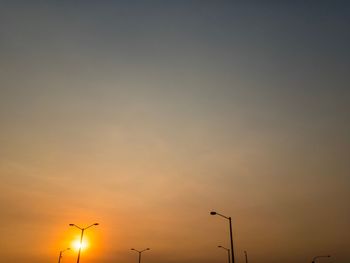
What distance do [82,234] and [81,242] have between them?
6.02ft

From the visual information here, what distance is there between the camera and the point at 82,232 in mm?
56875

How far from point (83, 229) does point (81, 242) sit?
252 cm

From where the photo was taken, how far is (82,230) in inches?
2240

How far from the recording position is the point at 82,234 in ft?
186

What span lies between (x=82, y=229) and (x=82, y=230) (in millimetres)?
205

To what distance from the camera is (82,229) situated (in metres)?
56.8

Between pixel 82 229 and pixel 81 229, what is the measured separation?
187 millimetres

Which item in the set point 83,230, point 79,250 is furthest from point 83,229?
point 79,250

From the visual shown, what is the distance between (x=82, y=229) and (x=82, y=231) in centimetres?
38

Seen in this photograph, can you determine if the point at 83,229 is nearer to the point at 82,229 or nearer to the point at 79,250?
the point at 82,229

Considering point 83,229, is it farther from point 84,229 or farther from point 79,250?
point 79,250

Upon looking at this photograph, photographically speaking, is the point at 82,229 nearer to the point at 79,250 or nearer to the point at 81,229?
the point at 81,229

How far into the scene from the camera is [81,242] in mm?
57438

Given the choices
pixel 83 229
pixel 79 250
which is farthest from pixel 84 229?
pixel 79 250
